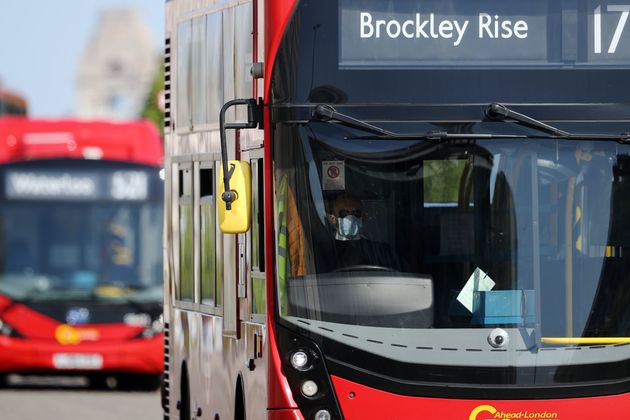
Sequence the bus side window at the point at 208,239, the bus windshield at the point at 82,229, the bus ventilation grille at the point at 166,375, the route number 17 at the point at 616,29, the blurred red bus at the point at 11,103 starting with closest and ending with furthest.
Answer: the route number 17 at the point at 616,29 → the bus side window at the point at 208,239 → the bus ventilation grille at the point at 166,375 → the bus windshield at the point at 82,229 → the blurred red bus at the point at 11,103

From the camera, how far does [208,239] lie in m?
12.7

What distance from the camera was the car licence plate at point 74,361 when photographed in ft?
76.7

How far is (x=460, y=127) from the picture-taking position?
10.1 metres

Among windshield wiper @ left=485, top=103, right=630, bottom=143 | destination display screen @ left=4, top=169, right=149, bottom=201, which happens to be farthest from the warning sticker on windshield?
destination display screen @ left=4, top=169, right=149, bottom=201

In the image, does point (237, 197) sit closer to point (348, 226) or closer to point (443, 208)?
point (348, 226)

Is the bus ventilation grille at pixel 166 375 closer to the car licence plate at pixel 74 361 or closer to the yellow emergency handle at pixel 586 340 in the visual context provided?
the yellow emergency handle at pixel 586 340

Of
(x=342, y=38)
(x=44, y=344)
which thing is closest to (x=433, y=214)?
(x=342, y=38)

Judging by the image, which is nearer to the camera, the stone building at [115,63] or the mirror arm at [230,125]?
the mirror arm at [230,125]

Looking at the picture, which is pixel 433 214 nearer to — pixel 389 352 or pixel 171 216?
pixel 389 352

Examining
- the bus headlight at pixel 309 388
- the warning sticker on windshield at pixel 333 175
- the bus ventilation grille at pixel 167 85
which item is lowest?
the bus headlight at pixel 309 388

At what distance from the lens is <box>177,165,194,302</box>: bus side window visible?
13.4m

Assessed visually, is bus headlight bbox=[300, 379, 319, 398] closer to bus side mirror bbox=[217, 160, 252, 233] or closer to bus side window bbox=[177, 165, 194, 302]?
bus side mirror bbox=[217, 160, 252, 233]

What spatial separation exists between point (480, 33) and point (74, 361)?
1402 centimetres

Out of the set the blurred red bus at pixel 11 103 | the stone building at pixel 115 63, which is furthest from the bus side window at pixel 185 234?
the stone building at pixel 115 63
